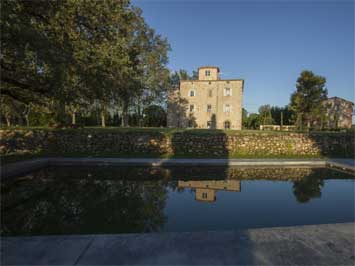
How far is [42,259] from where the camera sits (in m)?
2.49

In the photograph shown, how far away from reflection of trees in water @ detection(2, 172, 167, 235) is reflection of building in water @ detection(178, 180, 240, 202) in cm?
94

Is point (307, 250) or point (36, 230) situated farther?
point (36, 230)

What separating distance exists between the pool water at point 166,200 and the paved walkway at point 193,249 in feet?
3.10

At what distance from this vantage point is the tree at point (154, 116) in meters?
35.4

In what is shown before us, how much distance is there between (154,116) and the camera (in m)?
36.2

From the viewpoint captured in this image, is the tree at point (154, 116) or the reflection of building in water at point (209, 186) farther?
the tree at point (154, 116)

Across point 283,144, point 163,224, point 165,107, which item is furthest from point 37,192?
point 165,107

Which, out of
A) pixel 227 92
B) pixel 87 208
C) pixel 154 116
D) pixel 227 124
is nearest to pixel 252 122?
pixel 227 124

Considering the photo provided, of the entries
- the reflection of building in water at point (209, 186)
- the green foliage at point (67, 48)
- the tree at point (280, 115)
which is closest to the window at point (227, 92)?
the tree at point (280, 115)

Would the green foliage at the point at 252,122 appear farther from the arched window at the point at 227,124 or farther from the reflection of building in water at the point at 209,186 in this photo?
→ the reflection of building in water at the point at 209,186

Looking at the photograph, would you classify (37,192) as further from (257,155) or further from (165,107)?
(165,107)

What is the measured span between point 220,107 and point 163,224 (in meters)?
27.5

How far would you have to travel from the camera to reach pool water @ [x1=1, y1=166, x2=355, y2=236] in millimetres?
4180

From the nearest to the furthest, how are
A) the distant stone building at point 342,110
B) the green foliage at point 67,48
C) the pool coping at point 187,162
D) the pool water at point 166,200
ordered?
the pool water at point 166,200, the green foliage at point 67,48, the pool coping at point 187,162, the distant stone building at point 342,110
